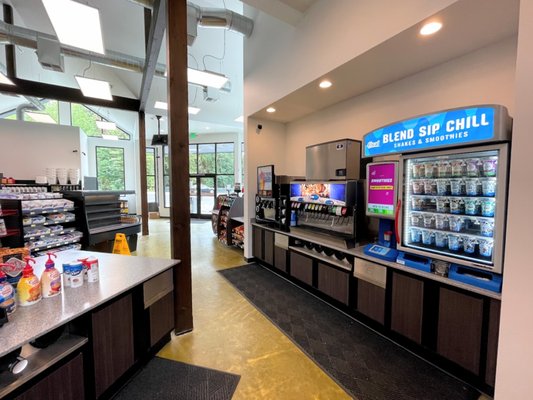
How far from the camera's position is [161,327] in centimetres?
218

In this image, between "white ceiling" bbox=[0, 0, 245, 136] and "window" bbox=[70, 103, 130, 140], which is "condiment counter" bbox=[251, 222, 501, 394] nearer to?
"white ceiling" bbox=[0, 0, 245, 136]

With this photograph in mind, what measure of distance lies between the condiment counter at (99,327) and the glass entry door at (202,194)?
847cm

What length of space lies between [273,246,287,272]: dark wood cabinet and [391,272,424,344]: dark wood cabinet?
1758 mm

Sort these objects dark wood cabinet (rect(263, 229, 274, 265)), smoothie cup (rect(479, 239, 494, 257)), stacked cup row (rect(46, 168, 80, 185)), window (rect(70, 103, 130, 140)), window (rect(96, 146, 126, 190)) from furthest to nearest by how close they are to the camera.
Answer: window (rect(96, 146, 126, 190))
window (rect(70, 103, 130, 140))
stacked cup row (rect(46, 168, 80, 185))
dark wood cabinet (rect(263, 229, 274, 265))
smoothie cup (rect(479, 239, 494, 257))

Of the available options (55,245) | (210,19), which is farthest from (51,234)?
(210,19)

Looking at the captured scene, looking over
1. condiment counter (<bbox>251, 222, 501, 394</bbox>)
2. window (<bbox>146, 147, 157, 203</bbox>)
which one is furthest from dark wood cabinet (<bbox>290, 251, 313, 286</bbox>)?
window (<bbox>146, 147, 157, 203</bbox>)

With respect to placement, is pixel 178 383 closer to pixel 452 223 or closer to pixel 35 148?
pixel 452 223

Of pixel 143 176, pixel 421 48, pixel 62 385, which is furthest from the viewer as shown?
pixel 143 176

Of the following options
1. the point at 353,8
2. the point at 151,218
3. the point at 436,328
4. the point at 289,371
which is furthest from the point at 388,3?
the point at 151,218

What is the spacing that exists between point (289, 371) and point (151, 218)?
10.2m

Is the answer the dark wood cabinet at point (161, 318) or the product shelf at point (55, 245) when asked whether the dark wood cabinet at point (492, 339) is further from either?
the product shelf at point (55, 245)

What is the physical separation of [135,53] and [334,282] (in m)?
7.11

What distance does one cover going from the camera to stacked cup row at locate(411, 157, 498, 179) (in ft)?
5.93

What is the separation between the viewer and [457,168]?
2035mm
